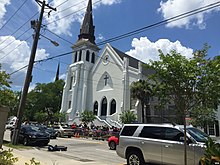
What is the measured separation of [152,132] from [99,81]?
126 ft

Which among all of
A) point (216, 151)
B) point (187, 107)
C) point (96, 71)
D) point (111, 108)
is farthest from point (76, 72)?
point (216, 151)

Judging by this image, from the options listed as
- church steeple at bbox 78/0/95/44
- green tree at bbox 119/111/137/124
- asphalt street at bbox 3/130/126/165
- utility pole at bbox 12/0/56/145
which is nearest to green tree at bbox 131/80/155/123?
green tree at bbox 119/111/137/124

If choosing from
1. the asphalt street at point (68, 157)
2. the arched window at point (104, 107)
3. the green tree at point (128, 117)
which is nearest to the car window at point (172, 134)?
the asphalt street at point (68, 157)

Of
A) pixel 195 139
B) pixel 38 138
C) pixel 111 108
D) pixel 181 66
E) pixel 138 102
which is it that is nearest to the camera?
pixel 195 139

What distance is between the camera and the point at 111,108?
4269 cm

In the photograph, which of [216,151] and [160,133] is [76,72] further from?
[216,151]

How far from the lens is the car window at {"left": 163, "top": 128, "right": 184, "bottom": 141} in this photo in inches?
322

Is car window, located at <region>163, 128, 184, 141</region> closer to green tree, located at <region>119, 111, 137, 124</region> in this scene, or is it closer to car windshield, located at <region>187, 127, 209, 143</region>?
car windshield, located at <region>187, 127, 209, 143</region>

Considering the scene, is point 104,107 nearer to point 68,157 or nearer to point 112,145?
point 112,145

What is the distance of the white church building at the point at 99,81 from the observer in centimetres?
4069

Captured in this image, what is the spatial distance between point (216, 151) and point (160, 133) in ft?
12.4

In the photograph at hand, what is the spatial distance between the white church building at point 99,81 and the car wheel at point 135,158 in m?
28.3

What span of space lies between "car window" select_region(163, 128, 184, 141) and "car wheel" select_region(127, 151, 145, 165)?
4.32 ft

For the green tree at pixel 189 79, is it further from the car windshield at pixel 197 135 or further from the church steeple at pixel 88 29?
the church steeple at pixel 88 29
